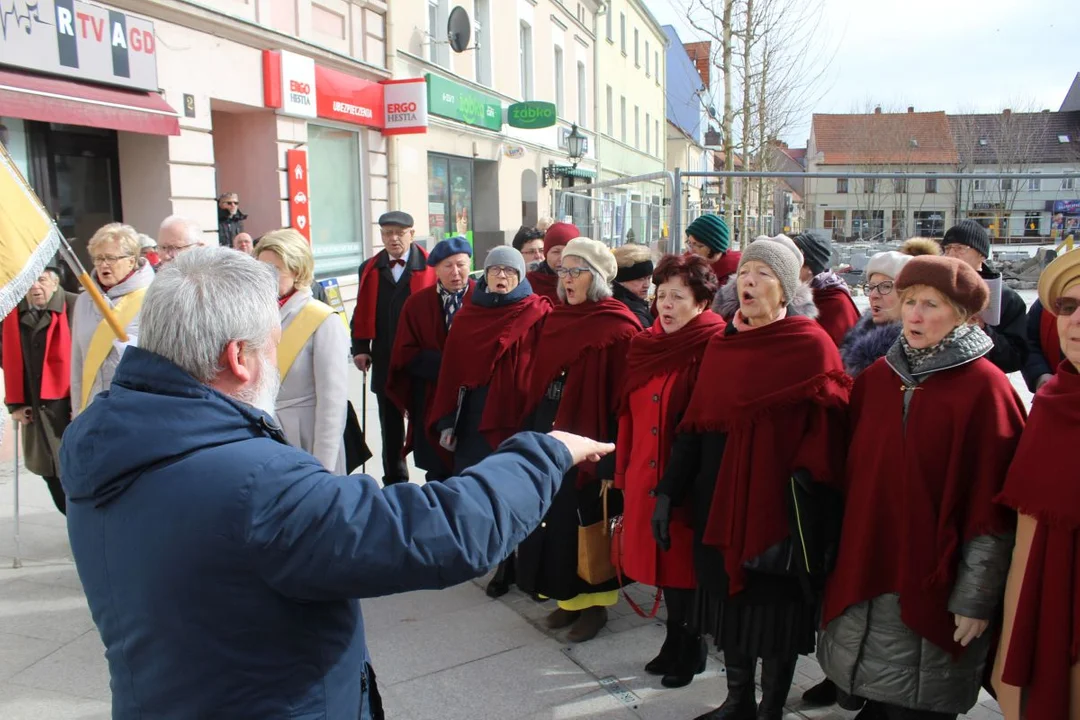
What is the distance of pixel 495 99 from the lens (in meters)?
17.2

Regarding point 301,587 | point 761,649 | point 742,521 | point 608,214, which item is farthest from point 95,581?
point 608,214

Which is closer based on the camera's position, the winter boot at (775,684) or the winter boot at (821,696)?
the winter boot at (775,684)

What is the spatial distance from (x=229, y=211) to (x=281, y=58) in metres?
2.13

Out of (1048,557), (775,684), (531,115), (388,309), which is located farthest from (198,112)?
(1048,557)

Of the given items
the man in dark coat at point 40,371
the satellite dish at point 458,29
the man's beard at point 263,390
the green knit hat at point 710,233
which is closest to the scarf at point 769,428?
the man's beard at point 263,390

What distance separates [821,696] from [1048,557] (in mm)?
1466

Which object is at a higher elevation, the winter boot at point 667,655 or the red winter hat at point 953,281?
the red winter hat at point 953,281

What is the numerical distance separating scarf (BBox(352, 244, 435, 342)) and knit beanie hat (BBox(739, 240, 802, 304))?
3.20 metres

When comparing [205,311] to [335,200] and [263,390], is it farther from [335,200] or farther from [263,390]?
[335,200]

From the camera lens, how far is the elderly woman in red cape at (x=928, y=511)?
7.93 ft

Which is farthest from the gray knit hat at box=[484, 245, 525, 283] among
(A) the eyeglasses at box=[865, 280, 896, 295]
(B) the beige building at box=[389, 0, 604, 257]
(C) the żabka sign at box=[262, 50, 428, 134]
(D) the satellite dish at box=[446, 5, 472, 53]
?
(D) the satellite dish at box=[446, 5, 472, 53]

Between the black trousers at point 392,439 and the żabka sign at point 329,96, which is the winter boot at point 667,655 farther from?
the żabka sign at point 329,96

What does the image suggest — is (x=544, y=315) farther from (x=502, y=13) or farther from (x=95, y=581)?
(x=502, y=13)

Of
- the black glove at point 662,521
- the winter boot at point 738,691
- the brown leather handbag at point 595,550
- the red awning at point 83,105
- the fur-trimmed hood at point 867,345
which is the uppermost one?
the red awning at point 83,105
